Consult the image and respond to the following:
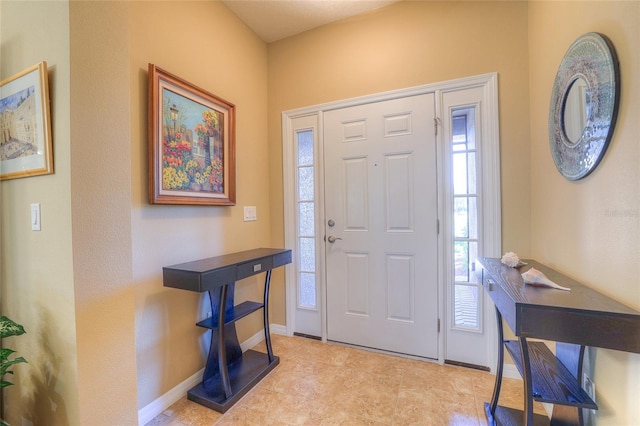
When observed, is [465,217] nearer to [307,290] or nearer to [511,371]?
[511,371]

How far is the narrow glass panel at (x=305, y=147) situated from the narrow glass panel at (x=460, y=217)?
4.25 ft

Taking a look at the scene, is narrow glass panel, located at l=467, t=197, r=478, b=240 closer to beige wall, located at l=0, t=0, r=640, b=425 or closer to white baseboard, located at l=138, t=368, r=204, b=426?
beige wall, located at l=0, t=0, r=640, b=425

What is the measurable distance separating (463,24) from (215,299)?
267cm

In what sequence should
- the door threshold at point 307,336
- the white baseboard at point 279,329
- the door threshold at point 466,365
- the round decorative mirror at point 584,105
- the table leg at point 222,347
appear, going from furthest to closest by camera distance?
the white baseboard at point 279,329 < the door threshold at point 307,336 < the door threshold at point 466,365 < the table leg at point 222,347 < the round decorative mirror at point 584,105

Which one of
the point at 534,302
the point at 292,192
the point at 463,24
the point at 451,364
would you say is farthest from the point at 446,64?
the point at 451,364

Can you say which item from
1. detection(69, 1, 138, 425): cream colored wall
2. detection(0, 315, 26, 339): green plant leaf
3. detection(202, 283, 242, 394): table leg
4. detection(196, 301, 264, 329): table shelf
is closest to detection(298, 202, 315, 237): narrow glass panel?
detection(196, 301, 264, 329): table shelf

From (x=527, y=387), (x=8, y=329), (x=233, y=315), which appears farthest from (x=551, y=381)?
(x=8, y=329)

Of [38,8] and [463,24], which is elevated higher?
[463,24]

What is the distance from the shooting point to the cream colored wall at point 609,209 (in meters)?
0.88

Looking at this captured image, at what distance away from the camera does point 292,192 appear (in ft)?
8.48

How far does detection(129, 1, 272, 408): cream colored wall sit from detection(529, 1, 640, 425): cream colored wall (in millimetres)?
2106

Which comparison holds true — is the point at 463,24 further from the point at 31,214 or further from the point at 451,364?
the point at 31,214

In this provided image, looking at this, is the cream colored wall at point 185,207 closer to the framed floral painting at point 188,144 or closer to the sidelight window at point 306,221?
the framed floral painting at point 188,144

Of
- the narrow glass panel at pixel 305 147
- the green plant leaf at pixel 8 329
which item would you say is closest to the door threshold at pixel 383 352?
the narrow glass panel at pixel 305 147
